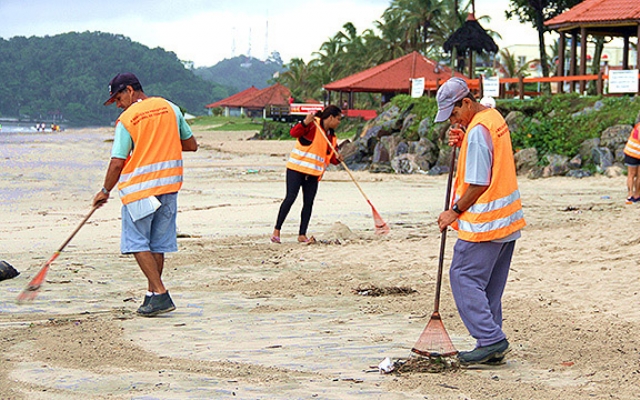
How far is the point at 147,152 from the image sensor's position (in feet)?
20.1

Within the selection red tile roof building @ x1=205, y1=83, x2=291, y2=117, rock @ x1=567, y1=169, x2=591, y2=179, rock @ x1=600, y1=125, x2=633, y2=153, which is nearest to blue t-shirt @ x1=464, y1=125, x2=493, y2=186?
rock @ x1=567, y1=169, x2=591, y2=179

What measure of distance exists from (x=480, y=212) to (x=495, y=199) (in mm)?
103

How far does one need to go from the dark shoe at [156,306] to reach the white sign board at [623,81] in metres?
15.6

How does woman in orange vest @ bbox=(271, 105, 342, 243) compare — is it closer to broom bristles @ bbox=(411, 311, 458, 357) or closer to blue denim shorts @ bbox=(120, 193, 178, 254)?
blue denim shorts @ bbox=(120, 193, 178, 254)

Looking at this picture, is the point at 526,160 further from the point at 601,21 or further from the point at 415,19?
the point at 415,19

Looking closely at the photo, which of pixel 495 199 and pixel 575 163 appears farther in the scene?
pixel 575 163

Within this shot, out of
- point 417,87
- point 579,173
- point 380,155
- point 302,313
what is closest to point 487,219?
point 302,313

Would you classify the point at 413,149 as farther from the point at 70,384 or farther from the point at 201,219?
the point at 70,384

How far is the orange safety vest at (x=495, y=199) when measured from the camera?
4.67 m

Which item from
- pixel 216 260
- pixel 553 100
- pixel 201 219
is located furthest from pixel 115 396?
pixel 553 100

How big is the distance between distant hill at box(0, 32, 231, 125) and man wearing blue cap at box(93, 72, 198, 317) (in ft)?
394

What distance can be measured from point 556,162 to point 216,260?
39.2 ft

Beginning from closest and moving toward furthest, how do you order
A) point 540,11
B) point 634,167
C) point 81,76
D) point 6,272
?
point 6,272, point 634,167, point 540,11, point 81,76

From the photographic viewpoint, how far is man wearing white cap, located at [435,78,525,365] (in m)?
4.64
